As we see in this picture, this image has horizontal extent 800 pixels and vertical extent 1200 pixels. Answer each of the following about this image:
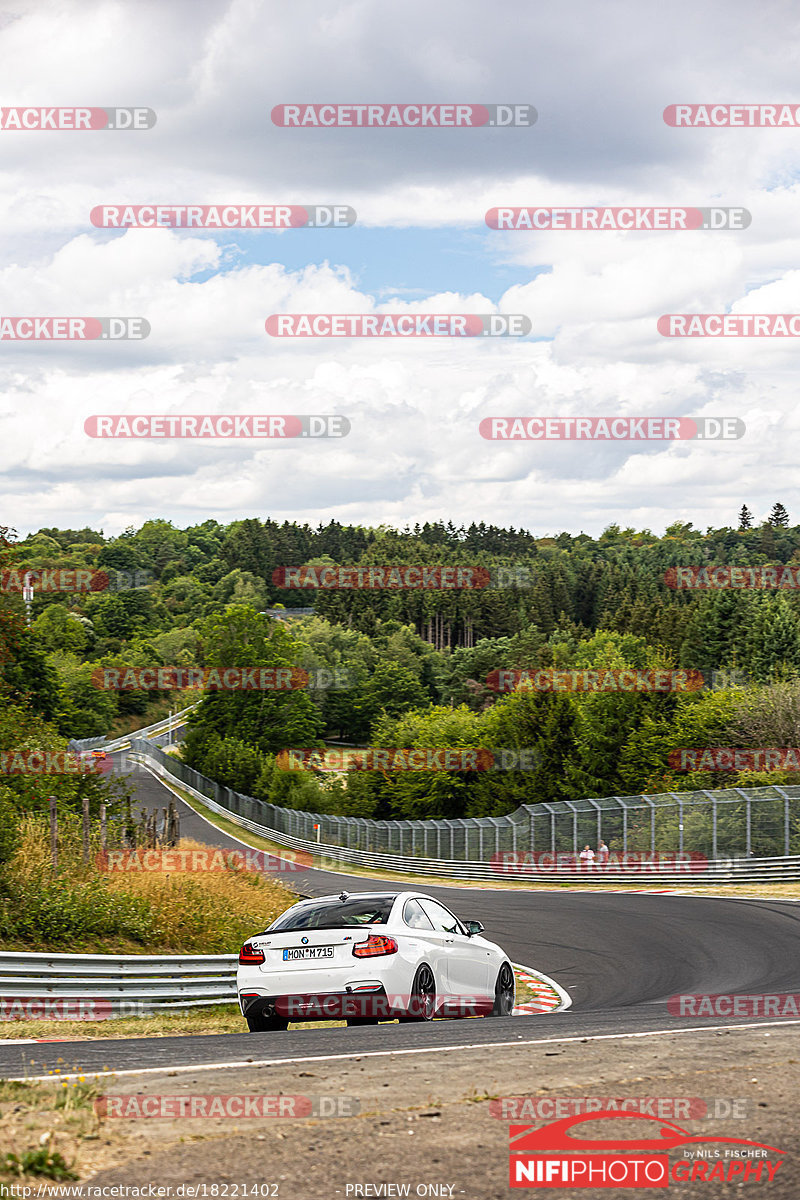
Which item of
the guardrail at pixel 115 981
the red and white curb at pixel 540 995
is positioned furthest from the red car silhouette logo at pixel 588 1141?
the guardrail at pixel 115 981

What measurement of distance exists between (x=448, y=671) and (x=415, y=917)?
12187 centimetres

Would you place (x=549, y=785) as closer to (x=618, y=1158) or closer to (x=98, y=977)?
(x=98, y=977)

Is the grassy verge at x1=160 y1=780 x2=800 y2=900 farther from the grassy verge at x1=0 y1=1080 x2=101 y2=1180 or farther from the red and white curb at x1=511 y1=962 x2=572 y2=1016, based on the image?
the grassy verge at x1=0 y1=1080 x2=101 y2=1180

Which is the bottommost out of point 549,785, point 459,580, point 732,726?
point 549,785

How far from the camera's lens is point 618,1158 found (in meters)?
5.30

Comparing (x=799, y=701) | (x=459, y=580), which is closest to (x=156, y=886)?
(x=799, y=701)

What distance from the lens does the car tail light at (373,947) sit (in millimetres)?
10523

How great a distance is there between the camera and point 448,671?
133125 mm

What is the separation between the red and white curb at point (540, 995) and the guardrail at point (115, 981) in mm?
3585

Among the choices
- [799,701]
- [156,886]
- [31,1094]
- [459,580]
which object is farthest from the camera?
[459,580]

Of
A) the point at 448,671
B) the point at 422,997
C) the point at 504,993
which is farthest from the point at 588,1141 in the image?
the point at 448,671

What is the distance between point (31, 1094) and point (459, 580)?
160 metres

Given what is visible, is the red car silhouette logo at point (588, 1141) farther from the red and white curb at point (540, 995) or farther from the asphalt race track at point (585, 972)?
the red and white curb at point (540, 995)

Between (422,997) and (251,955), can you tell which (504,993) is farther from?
(251,955)
